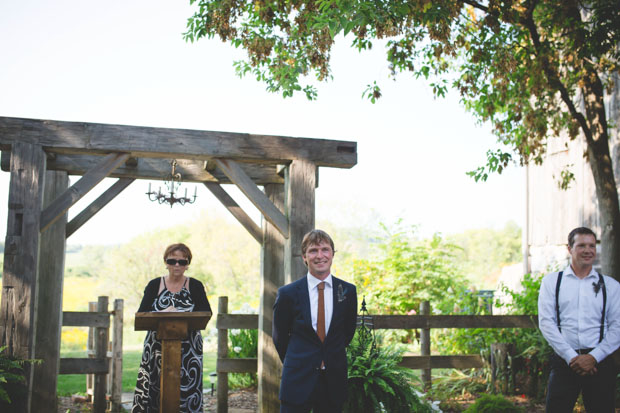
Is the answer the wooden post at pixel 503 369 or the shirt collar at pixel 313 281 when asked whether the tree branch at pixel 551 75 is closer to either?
the wooden post at pixel 503 369

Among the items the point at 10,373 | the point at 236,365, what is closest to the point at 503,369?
the point at 236,365

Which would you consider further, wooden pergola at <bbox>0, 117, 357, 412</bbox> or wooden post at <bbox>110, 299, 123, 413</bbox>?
wooden post at <bbox>110, 299, 123, 413</bbox>

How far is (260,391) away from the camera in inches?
249

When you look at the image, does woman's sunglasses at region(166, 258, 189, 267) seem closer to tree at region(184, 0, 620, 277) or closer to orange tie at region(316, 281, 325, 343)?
orange tie at region(316, 281, 325, 343)

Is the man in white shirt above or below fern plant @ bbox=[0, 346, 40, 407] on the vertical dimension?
above

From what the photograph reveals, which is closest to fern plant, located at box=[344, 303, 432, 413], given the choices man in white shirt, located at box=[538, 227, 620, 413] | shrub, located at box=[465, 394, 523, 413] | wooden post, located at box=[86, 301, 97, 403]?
shrub, located at box=[465, 394, 523, 413]

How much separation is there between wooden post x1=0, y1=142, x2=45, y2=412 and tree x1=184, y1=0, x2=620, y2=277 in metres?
3.13

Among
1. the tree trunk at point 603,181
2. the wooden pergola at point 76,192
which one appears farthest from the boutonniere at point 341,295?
the tree trunk at point 603,181

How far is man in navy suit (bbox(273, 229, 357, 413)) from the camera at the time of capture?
10.7 feet

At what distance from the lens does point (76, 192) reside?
5387mm

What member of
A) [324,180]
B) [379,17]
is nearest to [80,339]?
[379,17]

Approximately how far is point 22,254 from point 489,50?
5938 millimetres

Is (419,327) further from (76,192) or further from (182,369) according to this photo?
(76,192)

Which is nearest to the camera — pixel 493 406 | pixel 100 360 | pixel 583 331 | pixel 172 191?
pixel 583 331
